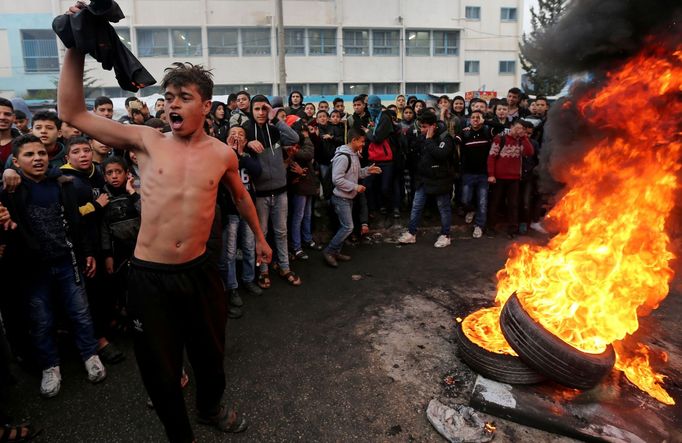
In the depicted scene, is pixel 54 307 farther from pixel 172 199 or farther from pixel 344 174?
pixel 344 174

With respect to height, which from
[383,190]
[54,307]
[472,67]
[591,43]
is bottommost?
[54,307]

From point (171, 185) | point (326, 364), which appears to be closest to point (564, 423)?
point (326, 364)

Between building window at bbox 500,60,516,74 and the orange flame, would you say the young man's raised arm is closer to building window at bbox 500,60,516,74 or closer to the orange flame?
the orange flame

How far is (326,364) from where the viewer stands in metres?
3.82

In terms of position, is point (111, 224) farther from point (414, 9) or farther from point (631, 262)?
point (414, 9)

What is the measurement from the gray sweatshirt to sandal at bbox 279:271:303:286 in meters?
1.45

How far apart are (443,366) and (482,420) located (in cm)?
74

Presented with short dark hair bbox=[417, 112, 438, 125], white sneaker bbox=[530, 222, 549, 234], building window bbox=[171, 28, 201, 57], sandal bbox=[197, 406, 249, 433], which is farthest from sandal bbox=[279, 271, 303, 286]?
building window bbox=[171, 28, 201, 57]

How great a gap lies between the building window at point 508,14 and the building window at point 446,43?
397 centimetres

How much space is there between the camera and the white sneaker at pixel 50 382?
3402 mm

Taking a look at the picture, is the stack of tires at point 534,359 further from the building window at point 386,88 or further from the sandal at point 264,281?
the building window at point 386,88

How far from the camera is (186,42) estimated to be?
28.3 metres

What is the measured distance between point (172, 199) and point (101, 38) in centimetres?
93

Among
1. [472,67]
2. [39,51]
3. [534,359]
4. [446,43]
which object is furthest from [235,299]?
[39,51]
